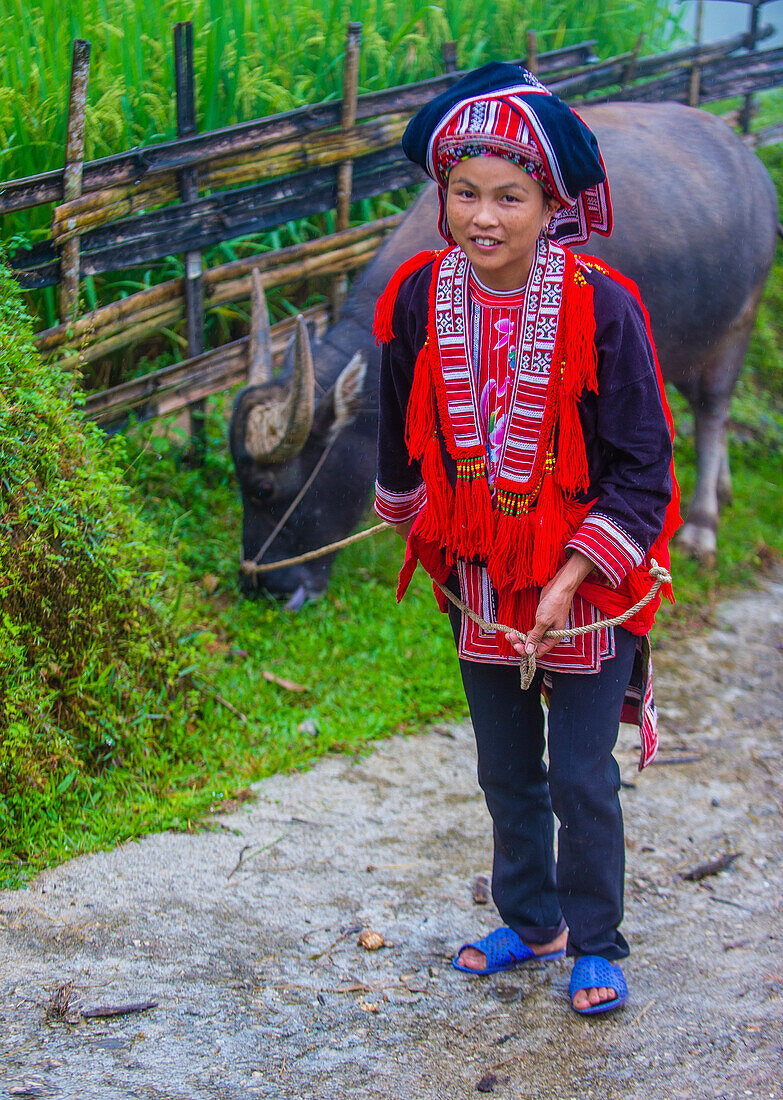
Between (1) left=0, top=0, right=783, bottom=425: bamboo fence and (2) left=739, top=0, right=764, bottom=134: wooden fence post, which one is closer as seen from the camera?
(1) left=0, top=0, right=783, bottom=425: bamboo fence

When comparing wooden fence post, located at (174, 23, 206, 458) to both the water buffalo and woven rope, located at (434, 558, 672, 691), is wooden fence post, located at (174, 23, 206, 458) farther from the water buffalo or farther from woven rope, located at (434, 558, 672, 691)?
woven rope, located at (434, 558, 672, 691)

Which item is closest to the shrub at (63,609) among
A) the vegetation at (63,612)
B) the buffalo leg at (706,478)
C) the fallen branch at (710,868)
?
the vegetation at (63,612)

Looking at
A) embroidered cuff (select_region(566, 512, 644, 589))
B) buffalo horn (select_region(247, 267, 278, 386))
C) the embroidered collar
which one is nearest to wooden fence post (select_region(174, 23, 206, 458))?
buffalo horn (select_region(247, 267, 278, 386))

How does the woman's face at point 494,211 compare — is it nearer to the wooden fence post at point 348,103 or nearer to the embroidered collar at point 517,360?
the embroidered collar at point 517,360

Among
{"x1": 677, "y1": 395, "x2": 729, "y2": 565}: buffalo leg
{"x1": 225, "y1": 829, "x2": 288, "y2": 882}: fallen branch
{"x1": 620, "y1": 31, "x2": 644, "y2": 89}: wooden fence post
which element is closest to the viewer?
{"x1": 225, "y1": 829, "x2": 288, "y2": 882}: fallen branch

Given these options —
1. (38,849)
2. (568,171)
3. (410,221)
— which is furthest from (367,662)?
(568,171)

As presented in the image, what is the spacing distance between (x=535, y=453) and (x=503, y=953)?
4.01ft

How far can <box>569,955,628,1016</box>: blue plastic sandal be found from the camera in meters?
2.28

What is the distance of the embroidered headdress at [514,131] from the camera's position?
A: 6.16 ft

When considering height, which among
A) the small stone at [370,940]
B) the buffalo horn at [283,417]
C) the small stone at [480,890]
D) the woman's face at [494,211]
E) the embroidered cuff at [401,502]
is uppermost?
the woman's face at [494,211]

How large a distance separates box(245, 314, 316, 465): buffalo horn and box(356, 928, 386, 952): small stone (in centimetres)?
227

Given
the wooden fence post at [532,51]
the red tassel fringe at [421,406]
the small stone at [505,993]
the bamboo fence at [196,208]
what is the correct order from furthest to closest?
the wooden fence post at [532,51] < the bamboo fence at [196,208] < the small stone at [505,993] < the red tassel fringe at [421,406]

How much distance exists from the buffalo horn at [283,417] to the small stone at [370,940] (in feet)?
7.46

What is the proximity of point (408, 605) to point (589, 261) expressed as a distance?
282cm
